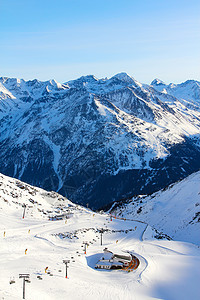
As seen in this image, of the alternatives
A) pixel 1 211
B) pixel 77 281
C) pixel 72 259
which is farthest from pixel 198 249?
pixel 1 211

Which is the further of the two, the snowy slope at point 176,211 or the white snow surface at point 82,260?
the snowy slope at point 176,211

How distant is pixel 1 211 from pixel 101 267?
32.6 metres

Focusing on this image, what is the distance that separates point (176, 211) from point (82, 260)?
50.7 metres

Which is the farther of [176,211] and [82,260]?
[176,211]

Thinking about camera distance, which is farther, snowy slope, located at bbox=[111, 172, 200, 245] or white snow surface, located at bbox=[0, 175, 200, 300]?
snowy slope, located at bbox=[111, 172, 200, 245]

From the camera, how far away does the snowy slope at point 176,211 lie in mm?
71125

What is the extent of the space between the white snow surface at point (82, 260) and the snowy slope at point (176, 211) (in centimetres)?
894

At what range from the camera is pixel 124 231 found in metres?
66.3

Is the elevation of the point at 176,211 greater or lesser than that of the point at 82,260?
greater

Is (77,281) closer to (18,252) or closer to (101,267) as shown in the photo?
(101,267)

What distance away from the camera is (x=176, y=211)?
83.6 meters

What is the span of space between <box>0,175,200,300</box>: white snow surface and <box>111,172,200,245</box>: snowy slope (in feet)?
29.3

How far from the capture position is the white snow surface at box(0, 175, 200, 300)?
2862 centimetres

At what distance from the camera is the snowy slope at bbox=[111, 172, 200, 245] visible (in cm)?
7112
